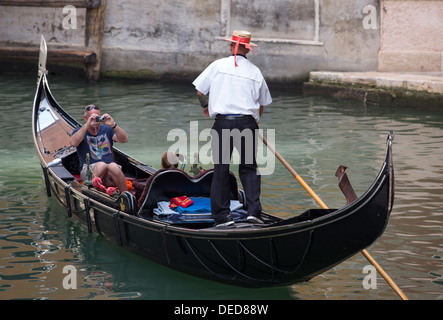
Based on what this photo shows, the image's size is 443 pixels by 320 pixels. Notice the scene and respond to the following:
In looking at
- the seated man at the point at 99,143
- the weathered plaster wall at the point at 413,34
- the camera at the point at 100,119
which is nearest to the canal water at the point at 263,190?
the seated man at the point at 99,143

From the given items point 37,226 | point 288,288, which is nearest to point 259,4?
point 37,226

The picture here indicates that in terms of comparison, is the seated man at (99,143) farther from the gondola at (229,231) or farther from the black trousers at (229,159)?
the black trousers at (229,159)

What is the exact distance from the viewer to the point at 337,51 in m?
12.2

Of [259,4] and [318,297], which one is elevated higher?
[259,4]

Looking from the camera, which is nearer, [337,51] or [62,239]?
[62,239]

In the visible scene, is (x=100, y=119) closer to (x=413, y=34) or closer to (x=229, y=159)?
(x=229, y=159)

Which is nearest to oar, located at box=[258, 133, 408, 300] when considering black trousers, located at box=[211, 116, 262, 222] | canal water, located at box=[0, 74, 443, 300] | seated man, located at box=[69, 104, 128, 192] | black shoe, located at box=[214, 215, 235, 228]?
black trousers, located at box=[211, 116, 262, 222]

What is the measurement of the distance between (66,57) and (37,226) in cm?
721

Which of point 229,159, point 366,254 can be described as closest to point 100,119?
point 229,159

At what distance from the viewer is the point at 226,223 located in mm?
4527

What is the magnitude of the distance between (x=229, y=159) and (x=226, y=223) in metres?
0.38

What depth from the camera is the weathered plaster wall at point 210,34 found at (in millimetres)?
12141
